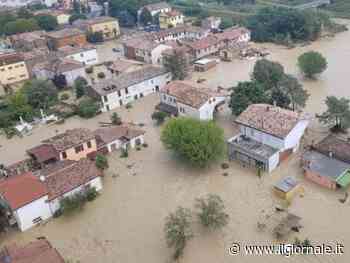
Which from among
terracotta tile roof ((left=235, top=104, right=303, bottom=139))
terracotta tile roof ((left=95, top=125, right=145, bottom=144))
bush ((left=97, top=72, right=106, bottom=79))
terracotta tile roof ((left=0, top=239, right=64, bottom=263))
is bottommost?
bush ((left=97, top=72, right=106, bottom=79))

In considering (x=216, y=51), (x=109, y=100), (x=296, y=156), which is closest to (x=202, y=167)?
(x=296, y=156)

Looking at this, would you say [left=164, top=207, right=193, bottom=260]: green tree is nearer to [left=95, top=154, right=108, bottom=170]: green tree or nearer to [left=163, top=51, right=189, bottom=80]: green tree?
[left=95, top=154, right=108, bottom=170]: green tree

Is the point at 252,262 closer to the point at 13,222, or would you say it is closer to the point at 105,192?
the point at 105,192

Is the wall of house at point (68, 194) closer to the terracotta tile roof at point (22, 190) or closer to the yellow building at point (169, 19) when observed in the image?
the terracotta tile roof at point (22, 190)

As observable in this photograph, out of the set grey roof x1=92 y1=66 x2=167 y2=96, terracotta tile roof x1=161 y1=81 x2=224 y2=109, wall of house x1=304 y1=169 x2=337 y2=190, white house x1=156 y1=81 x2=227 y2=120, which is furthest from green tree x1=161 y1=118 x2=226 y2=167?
grey roof x1=92 y1=66 x2=167 y2=96

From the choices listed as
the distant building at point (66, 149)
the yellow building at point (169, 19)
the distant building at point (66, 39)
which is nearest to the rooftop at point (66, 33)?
the distant building at point (66, 39)

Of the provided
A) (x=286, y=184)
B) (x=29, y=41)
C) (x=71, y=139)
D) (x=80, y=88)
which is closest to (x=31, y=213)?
(x=71, y=139)
